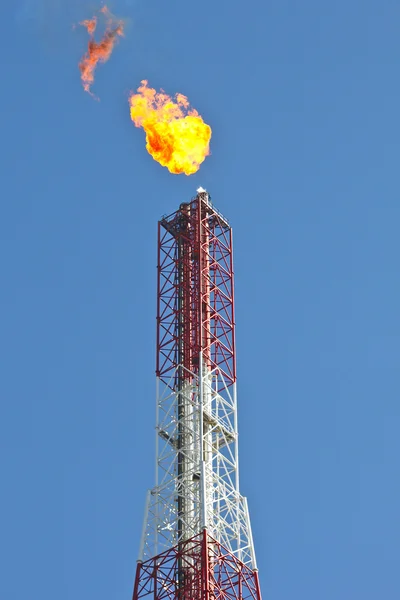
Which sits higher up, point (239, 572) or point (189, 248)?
point (189, 248)

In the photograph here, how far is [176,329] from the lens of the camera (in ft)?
378

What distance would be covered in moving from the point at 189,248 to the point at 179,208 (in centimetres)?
335

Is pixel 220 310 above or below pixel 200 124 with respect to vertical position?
below

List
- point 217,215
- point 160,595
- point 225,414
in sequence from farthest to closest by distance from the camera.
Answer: point 217,215
point 225,414
point 160,595

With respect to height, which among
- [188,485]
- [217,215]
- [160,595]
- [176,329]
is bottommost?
[160,595]

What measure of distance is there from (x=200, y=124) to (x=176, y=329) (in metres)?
15.5

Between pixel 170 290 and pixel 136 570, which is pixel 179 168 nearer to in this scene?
pixel 170 290

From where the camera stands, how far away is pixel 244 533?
107125 millimetres

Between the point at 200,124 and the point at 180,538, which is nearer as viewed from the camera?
the point at 180,538

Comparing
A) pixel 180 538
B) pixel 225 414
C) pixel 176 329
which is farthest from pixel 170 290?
pixel 180 538

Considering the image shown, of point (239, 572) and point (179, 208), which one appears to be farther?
point (179, 208)

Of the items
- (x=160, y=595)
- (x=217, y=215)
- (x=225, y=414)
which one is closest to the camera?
(x=160, y=595)

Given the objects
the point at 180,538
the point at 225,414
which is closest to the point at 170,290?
the point at 225,414

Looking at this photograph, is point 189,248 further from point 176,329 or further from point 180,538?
point 180,538
